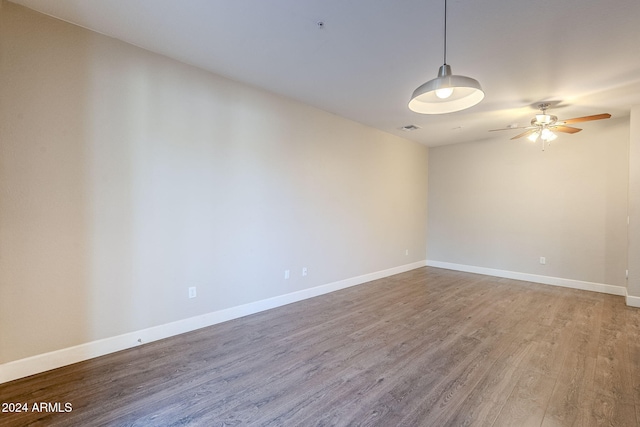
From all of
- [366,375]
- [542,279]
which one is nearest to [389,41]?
[366,375]

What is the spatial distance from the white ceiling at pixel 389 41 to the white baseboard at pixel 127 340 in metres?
2.73

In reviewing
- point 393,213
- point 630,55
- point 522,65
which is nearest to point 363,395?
point 522,65

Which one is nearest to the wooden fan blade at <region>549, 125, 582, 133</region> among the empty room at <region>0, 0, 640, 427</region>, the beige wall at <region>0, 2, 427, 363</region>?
the empty room at <region>0, 0, 640, 427</region>

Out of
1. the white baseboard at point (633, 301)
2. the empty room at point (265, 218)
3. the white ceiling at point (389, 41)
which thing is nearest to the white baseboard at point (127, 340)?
the empty room at point (265, 218)

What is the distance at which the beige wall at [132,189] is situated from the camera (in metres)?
2.24

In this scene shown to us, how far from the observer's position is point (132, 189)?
273 cm

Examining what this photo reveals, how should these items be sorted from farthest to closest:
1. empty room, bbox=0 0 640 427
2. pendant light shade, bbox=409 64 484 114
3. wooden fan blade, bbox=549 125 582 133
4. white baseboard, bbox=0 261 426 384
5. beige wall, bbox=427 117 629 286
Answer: beige wall, bbox=427 117 629 286
wooden fan blade, bbox=549 125 582 133
white baseboard, bbox=0 261 426 384
empty room, bbox=0 0 640 427
pendant light shade, bbox=409 64 484 114

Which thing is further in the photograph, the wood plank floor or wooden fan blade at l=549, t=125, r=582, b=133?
wooden fan blade at l=549, t=125, r=582, b=133

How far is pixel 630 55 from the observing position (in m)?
2.70

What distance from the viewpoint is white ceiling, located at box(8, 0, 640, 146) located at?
2.16 meters

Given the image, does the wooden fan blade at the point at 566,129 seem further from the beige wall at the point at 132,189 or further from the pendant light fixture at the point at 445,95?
the beige wall at the point at 132,189

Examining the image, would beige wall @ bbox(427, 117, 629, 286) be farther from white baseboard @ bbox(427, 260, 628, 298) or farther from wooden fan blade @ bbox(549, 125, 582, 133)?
wooden fan blade @ bbox(549, 125, 582, 133)

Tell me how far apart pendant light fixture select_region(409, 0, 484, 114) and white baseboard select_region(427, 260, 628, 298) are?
457cm

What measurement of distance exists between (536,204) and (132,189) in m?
6.44
